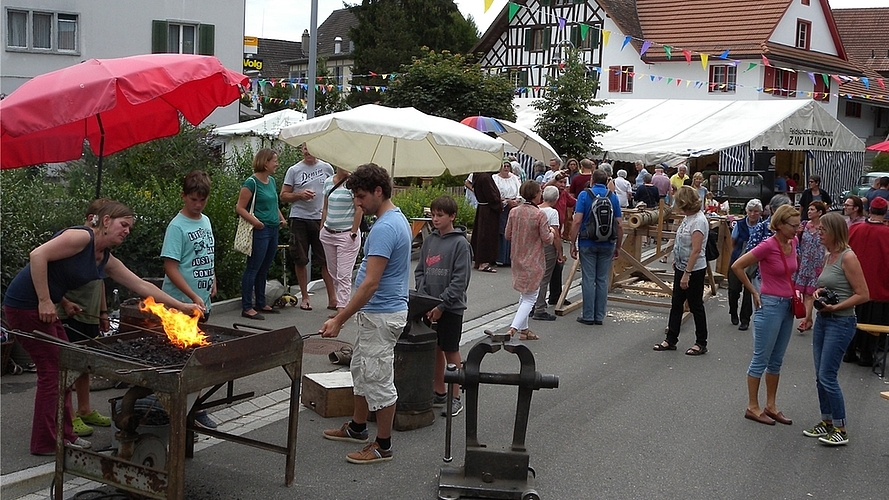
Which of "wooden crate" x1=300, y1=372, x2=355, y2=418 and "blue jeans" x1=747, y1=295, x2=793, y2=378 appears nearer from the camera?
"wooden crate" x1=300, y1=372, x2=355, y2=418

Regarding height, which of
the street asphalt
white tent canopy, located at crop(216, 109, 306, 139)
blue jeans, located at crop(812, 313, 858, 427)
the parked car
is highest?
white tent canopy, located at crop(216, 109, 306, 139)

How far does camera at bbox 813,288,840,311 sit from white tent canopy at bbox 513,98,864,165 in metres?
20.8

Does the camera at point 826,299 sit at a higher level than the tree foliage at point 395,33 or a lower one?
lower

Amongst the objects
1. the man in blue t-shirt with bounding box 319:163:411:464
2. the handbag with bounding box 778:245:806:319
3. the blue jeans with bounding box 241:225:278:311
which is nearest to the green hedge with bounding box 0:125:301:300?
the blue jeans with bounding box 241:225:278:311

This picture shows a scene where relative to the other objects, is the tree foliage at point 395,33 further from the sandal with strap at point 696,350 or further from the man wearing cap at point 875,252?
the man wearing cap at point 875,252

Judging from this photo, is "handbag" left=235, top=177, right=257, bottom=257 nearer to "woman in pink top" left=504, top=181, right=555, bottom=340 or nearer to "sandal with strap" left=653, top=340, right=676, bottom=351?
"woman in pink top" left=504, top=181, right=555, bottom=340

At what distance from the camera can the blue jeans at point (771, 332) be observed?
24.6 feet

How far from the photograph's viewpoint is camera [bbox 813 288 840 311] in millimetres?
7117

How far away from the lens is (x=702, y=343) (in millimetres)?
10461

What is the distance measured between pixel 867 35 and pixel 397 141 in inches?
2067

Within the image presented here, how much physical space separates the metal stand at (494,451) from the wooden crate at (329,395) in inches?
64.4

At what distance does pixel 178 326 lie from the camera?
5.66 m

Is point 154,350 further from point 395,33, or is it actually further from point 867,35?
point 867,35

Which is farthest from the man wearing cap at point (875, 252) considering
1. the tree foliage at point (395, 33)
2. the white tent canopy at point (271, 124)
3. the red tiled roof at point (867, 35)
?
the red tiled roof at point (867, 35)
